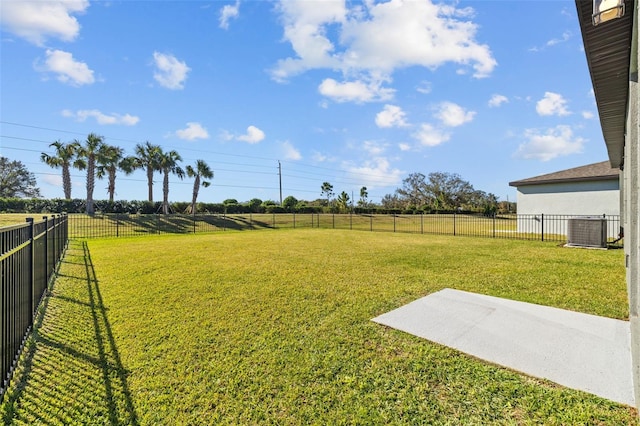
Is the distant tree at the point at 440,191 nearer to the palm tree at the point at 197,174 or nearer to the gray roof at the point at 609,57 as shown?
the palm tree at the point at 197,174

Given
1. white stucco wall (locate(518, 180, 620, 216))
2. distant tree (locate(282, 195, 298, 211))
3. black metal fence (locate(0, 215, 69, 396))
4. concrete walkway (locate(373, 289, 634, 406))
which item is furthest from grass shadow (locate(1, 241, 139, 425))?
distant tree (locate(282, 195, 298, 211))

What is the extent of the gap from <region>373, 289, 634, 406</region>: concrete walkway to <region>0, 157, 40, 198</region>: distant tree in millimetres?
57482

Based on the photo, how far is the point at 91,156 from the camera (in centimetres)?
2591

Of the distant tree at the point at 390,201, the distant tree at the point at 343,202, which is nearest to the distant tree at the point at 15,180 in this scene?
the distant tree at the point at 343,202

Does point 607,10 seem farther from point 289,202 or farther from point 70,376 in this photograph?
point 289,202

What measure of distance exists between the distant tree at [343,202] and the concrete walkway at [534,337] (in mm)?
36336

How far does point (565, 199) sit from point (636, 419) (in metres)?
16.6

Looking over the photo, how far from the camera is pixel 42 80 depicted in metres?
19.7

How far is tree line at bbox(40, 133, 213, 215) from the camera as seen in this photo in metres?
26.0

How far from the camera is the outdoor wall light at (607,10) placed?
1.81 meters

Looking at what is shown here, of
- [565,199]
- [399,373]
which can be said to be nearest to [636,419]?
[399,373]

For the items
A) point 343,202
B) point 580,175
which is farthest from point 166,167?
point 580,175

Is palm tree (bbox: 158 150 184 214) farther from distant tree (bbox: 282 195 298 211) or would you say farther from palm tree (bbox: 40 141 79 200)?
distant tree (bbox: 282 195 298 211)

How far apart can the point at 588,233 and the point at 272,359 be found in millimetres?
11774
